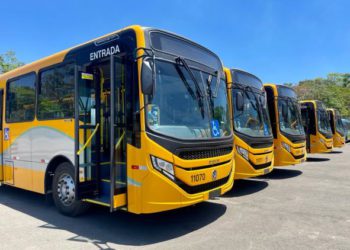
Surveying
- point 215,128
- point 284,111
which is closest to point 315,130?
point 284,111

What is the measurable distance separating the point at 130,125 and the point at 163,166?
82 centimetres

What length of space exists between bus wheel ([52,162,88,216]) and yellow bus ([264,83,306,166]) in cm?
674

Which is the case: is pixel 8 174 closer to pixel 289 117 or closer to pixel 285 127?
pixel 285 127

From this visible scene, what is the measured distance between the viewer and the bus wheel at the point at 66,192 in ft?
20.7

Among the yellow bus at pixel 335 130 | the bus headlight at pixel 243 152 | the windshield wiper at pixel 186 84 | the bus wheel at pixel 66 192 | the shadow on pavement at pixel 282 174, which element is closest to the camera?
the windshield wiper at pixel 186 84

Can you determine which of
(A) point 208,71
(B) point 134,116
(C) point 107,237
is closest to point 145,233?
(C) point 107,237

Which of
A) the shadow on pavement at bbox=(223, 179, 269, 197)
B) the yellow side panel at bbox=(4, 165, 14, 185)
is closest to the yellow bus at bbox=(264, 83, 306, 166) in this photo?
the shadow on pavement at bbox=(223, 179, 269, 197)

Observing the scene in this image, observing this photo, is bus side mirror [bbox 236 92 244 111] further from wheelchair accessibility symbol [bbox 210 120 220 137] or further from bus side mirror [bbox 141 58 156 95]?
bus side mirror [bbox 141 58 156 95]

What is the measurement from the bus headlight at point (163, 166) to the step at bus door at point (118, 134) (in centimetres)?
68

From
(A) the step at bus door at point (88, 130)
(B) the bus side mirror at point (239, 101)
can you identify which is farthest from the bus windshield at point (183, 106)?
(B) the bus side mirror at point (239, 101)

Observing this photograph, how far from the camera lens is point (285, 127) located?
10906 millimetres

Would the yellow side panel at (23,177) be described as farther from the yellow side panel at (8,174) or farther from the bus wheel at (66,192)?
the bus wheel at (66,192)

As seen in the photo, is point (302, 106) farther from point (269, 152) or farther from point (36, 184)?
point (36, 184)

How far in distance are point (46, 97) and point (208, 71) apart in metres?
3.56
